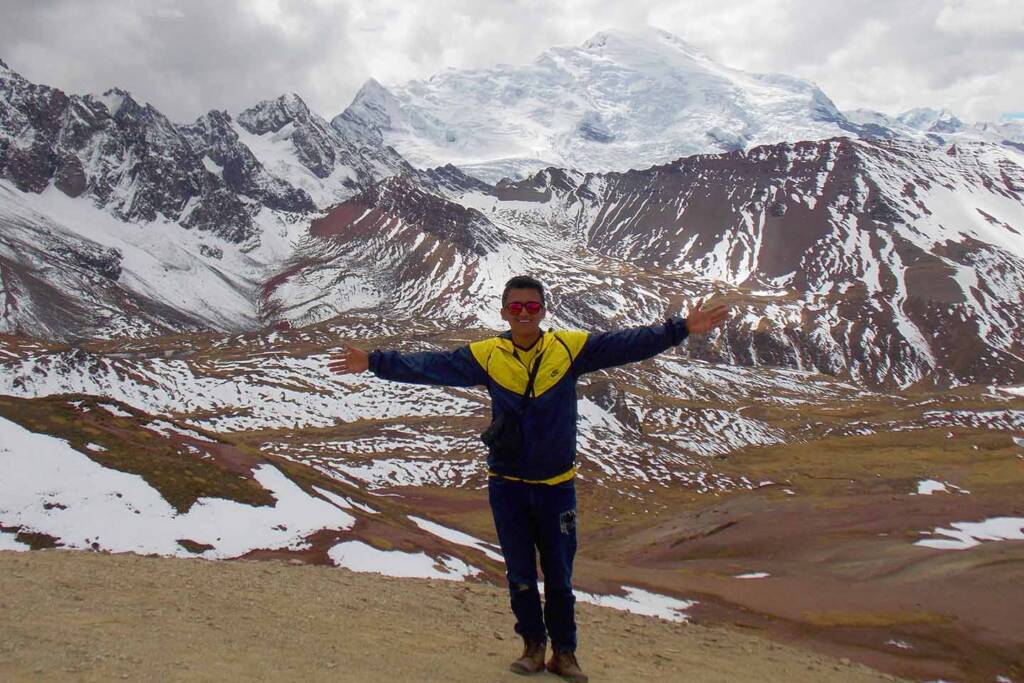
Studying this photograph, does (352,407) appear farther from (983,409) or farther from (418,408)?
(983,409)

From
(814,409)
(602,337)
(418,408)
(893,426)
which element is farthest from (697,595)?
(814,409)

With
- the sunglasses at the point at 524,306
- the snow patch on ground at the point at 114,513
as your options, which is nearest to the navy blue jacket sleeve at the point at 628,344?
the sunglasses at the point at 524,306

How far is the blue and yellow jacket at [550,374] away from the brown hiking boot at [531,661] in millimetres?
2208

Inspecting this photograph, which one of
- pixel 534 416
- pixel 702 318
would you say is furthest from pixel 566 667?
pixel 702 318

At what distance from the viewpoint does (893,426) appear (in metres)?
138

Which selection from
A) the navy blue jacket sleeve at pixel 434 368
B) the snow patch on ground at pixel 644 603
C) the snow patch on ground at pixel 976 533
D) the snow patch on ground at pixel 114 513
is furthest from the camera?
the snow patch on ground at pixel 976 533

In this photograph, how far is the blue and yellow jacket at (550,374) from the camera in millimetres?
9445

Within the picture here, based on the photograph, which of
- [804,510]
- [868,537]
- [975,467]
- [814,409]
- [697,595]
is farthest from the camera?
[814,409]

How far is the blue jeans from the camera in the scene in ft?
31.7

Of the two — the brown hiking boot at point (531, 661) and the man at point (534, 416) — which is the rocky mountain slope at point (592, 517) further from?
the man at point (534, 416)

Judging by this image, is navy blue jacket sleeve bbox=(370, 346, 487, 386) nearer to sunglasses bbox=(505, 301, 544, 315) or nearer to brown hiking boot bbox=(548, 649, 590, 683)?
sunglasses bbox=(505, 301, 544, 315)

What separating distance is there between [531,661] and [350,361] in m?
4.31

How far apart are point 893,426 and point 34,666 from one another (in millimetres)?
147799

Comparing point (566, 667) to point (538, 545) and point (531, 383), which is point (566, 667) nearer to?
point (538, 545)
